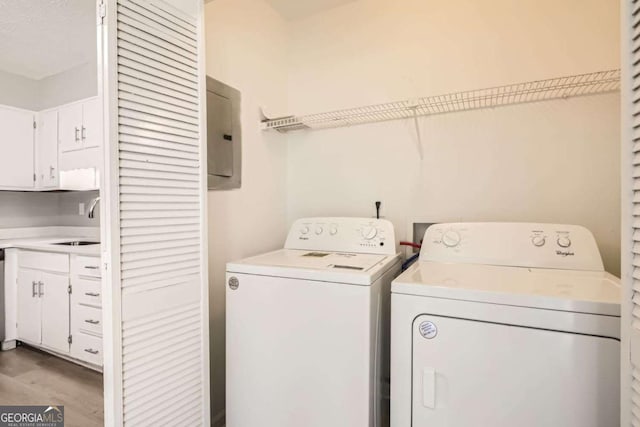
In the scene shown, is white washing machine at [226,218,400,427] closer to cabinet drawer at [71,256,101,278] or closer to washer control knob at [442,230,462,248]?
washer control knob at [442,230,462,248]

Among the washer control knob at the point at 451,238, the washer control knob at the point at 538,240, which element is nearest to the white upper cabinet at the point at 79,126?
the washer control knob at the point at 451,238

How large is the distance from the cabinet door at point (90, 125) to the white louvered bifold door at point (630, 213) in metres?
3.41

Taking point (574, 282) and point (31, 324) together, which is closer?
point (574, 282)

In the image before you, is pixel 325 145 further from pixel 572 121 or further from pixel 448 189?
pixel 572 121

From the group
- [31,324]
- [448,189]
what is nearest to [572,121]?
[448,189]

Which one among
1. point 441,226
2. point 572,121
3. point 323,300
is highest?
point 572,121

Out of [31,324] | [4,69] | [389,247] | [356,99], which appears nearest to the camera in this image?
[389,247]

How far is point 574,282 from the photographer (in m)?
1.11

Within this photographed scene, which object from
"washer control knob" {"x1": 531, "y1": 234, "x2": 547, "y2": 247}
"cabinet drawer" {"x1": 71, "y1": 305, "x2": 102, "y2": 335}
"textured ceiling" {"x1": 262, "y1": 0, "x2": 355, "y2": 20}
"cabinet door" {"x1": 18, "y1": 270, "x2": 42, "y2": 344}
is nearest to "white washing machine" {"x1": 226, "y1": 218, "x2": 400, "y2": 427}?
"washer control knob" {"x1": 531, "y1": 234, "x2": 547, "y2": 247}

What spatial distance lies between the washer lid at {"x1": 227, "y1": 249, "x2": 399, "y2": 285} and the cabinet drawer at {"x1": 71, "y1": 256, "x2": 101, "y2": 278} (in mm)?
1438

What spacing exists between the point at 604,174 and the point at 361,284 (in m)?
1.32

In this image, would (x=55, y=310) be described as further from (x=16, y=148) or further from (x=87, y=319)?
(x=16, y=148)

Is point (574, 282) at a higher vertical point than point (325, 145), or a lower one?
lower

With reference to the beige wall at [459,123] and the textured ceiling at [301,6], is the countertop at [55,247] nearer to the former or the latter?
the beige wall at [459,123]
